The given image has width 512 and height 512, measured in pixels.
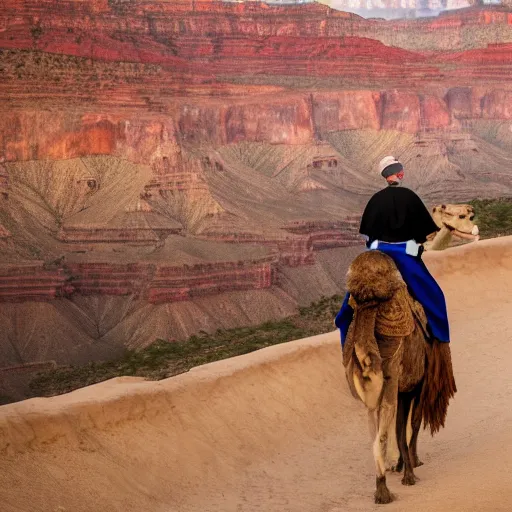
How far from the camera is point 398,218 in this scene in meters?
12.2

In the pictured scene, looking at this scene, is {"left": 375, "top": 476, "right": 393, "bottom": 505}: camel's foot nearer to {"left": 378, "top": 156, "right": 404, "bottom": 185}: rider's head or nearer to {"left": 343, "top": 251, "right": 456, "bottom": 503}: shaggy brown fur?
{"left": 343, "top": 251, "right": 456, "bottom": 503}: shaggy brown fur

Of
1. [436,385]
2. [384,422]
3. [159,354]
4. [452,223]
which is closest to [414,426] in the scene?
[436,385]

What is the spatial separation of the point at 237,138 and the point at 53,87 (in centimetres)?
2039

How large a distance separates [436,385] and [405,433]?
60 centimetres

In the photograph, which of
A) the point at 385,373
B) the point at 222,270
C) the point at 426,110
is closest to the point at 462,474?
the point at 385,373

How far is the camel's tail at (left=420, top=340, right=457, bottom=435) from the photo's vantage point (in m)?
12.4

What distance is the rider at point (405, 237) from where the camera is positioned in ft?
39.8

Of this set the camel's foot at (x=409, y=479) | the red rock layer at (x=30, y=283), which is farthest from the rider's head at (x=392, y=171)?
the red rock layer at (x=30, y=283)

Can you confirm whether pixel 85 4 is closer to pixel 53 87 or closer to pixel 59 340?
pixel 53 87

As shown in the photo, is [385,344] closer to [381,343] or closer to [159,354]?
[381,343]

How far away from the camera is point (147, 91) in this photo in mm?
89188

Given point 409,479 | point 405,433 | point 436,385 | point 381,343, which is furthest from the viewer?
point 405,433

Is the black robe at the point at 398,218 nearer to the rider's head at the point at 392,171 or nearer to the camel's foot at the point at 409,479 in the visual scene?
the rider's head at the point at 392,171

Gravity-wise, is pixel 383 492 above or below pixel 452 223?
below
